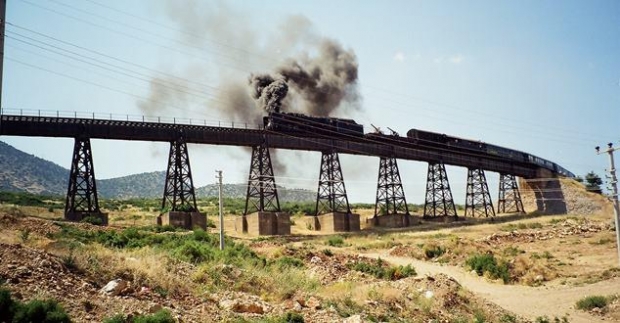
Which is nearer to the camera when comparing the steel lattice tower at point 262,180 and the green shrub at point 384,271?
the green shrub at point 384,271

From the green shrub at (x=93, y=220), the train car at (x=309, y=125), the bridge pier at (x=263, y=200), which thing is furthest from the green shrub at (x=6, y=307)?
the train car at (x=309, y=125)

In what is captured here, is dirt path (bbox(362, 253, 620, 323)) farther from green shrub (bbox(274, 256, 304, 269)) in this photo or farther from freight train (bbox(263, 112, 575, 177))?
freight train (bbox(263, 112, 575, 177))

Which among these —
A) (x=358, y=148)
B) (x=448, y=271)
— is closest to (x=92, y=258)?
(x=448, y=271)

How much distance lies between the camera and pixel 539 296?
18.5m

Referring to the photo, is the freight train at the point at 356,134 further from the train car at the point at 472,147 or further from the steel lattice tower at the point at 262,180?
the steel lattice tower at the point at 262,180

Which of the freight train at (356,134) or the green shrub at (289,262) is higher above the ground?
the freight train at (356,134)

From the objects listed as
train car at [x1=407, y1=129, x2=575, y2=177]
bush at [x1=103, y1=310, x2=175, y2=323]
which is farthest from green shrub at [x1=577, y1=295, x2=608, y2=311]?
train car at [x1=407, y1=129, x2=575, y2=177]

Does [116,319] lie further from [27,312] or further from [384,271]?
[384,271]

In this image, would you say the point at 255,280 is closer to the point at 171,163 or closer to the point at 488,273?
the point at 488,273

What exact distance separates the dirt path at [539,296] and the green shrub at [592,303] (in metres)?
0.26

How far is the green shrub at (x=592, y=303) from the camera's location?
54.8 feet

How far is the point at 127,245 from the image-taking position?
709 inches

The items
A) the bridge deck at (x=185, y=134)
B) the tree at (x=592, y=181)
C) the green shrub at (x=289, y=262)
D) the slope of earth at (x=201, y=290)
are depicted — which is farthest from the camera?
the tree at (x=592, y=181)

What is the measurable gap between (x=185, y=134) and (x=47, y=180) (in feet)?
228
